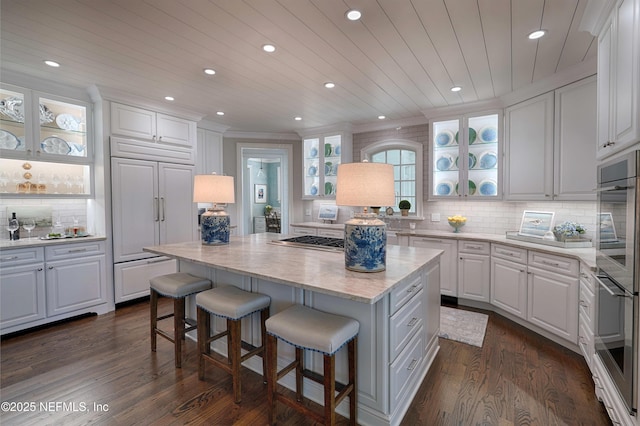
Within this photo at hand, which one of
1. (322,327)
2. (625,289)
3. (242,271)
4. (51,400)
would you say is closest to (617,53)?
(625,289)

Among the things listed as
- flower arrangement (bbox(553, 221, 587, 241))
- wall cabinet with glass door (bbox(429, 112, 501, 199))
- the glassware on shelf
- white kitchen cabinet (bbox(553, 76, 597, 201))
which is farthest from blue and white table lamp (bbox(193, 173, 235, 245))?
white kitchen cabinet (bbox(553, 76, 597, 201))

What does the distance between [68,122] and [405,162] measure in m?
4.66

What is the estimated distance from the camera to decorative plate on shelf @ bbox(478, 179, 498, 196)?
13.2ft

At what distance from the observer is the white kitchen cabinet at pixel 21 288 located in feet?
9.79

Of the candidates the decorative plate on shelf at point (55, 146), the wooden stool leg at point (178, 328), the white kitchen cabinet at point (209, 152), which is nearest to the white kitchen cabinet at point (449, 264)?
the wooden stool leg at point (178, 328)

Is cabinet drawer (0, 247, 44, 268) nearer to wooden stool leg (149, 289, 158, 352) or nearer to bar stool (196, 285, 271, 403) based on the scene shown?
wooden stool leg (149, 289, 158, 352)

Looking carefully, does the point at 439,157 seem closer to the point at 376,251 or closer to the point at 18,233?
the point at 376,251

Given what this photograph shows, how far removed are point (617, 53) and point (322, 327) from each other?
2.39 meters

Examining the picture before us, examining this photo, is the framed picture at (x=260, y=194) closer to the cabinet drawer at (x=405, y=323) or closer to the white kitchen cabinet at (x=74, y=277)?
the white kitchen cabinet at (x=74, y=277)

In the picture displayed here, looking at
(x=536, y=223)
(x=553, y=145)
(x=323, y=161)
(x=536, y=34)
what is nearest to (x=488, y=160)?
(x=553, y=145)

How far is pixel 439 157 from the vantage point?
450 cm

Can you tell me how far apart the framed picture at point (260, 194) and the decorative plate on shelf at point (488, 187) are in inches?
243

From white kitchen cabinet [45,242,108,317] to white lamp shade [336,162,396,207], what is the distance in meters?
3.33

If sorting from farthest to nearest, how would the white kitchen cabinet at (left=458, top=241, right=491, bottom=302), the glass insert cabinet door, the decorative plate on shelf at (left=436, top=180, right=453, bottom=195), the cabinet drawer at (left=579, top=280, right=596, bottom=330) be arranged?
1. the glass insert cabinet door
2. the decorative plate on shelf at (left=436, top=180, right=453, bottom=195)
3. the white kitchen cabinet at (left=458, top=241, right=491, bottom=302)
4. the cabinet drawer at (left=579, top=280, right=596, bottom=330)
